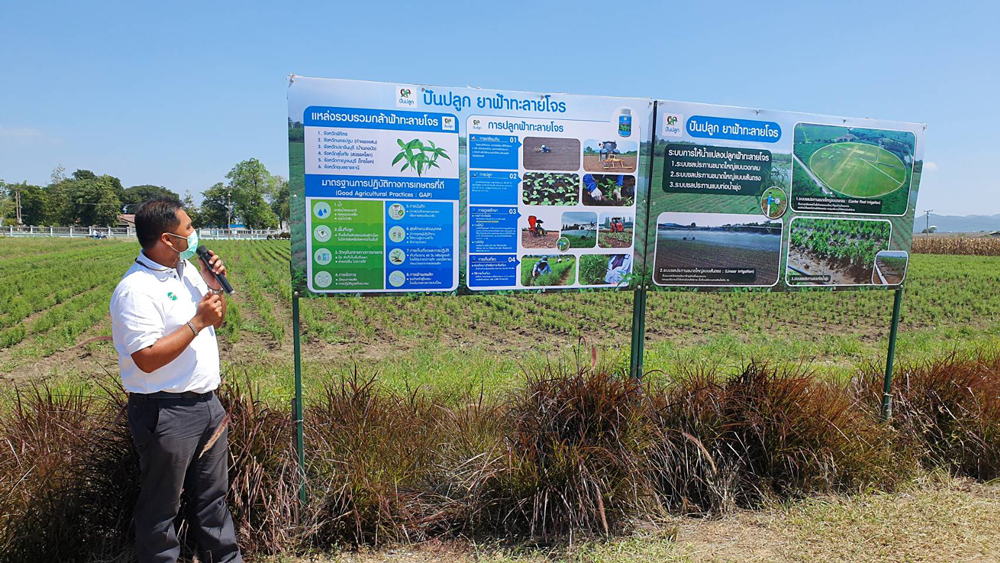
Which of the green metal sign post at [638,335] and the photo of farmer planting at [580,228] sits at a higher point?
the photo of farmer planting at [580,228]

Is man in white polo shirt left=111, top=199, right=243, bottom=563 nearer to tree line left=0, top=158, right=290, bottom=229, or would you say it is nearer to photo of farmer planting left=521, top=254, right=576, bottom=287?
photo of farmer planting left=521, top=254, right=576, bottom=287

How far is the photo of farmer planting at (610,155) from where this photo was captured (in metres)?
4.18

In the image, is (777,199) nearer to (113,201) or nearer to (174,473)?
(174,473)

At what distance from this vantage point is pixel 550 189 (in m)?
4.13

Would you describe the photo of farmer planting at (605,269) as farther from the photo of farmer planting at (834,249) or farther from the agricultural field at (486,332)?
the photo of farmer planting at (834,249)

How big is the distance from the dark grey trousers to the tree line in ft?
283

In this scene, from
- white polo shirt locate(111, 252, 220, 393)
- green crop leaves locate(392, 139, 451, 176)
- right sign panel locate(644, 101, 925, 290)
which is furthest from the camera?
right sign panel locate(644, 101, 925, 290)

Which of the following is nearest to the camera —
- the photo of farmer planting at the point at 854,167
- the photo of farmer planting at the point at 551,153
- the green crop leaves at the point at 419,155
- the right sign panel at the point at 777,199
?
the green crop leaves at the point at 419,155

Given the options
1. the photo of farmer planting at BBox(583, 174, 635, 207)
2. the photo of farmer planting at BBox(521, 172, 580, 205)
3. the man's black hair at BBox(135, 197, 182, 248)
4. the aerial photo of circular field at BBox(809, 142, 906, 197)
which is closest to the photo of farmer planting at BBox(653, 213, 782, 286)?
the photo of farmer planting at BBox(583, 174, 635, 207)

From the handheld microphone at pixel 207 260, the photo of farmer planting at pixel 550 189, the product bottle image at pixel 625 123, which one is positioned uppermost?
the product bottle image at pixel 625 123

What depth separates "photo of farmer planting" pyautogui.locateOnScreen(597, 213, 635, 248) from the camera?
4.29 meters

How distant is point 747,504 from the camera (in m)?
4.11

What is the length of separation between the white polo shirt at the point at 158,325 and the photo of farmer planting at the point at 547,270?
2062 millimetres

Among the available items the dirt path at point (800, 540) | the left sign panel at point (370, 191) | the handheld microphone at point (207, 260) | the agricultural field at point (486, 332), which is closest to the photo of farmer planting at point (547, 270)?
the agricultural field at point (486, 332)
